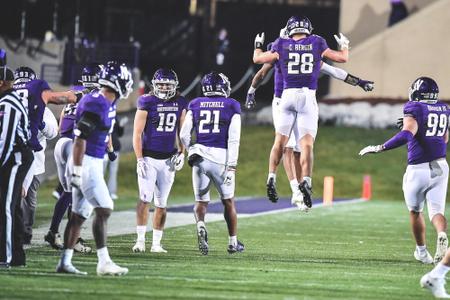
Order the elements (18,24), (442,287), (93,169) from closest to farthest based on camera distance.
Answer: (442,287), (93,169), (18,24)

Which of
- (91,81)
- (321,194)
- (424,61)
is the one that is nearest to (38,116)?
(91,81)

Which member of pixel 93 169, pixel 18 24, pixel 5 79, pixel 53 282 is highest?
pixel 18 24

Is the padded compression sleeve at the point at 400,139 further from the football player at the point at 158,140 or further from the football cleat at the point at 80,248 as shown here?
the football cleat at the point at 80,248

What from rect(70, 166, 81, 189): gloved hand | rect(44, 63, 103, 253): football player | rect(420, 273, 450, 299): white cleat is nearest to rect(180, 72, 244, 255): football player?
rect(44, 63, 103, 253): football player

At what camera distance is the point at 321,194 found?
28.2 meters

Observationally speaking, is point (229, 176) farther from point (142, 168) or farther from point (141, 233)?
point (141, 233)

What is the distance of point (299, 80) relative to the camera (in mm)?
15164

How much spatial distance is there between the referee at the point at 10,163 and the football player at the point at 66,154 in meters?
1.62

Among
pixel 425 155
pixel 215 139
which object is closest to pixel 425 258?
pixel 425 155

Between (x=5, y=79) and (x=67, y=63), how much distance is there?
686 inches

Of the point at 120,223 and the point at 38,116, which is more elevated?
the point at 38,116

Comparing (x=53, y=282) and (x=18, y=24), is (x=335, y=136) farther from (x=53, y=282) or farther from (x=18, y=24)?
(x=53, y=282)

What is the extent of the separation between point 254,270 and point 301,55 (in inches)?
134

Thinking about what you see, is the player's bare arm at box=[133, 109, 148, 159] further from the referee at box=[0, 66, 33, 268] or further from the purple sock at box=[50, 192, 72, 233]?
the referee at box=[0, 66, 33, 268]
